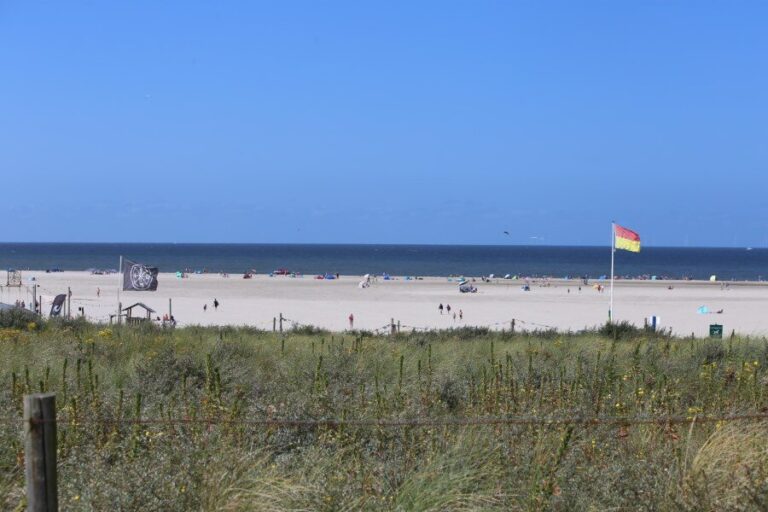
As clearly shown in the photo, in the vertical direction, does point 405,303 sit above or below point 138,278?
below

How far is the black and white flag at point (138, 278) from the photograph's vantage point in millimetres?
27875

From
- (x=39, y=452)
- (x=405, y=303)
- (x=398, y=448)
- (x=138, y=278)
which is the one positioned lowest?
(x=405, y=303)

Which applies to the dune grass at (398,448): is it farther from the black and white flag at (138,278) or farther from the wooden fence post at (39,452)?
the black and white flag at (138,278)

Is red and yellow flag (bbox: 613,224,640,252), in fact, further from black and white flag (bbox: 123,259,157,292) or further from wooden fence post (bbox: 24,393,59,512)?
wooden fence post (bbox: 24,393,59,512)

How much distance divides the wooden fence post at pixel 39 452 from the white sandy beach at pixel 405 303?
71.9 feet

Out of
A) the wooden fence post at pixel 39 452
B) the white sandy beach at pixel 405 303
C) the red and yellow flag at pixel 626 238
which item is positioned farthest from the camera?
the white sandy beach at pixel 405 303

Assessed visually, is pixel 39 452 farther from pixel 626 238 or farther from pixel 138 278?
pixel 626 238

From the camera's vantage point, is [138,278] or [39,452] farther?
[138,278]

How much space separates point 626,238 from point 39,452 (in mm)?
29805

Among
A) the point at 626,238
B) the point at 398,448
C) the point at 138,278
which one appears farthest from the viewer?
the point at 626,238

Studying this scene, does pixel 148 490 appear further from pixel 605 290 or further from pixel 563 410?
pixel 605 290

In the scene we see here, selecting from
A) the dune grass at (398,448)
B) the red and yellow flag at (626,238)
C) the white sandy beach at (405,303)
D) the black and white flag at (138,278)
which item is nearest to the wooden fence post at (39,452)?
the dune grass at (398,448)

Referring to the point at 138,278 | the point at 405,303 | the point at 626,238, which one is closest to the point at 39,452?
the point at 138,278

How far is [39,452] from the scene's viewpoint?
3.82 meters
